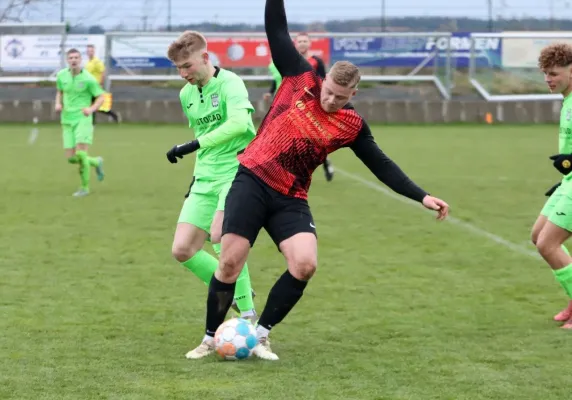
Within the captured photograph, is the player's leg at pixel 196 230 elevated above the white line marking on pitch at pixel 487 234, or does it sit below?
above

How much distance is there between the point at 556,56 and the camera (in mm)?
6934

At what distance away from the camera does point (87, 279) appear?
8.89m

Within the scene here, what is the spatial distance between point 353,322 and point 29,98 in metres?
25.1

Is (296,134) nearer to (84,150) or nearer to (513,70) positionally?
(84,150)

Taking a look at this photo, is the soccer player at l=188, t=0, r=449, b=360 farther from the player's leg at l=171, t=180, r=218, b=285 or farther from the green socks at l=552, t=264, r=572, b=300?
the green socks at l=552, t=264, r=572, b=300

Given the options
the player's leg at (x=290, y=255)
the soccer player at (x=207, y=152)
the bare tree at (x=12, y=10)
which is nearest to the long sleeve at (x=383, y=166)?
the player's leg at (x=290, y=255)

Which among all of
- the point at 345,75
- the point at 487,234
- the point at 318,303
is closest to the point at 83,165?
the point at 487,234

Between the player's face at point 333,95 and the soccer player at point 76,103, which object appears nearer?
the player's face at point 333,95

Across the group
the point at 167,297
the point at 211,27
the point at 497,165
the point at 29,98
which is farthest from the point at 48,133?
the point at 167,297

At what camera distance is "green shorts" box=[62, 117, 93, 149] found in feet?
49.6

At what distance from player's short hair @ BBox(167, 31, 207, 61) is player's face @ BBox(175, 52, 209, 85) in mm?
36

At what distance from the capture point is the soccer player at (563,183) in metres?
6.95

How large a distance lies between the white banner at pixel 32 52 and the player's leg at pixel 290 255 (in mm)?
25581

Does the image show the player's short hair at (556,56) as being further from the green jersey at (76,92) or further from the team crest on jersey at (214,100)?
the green jersey at (76,92)
